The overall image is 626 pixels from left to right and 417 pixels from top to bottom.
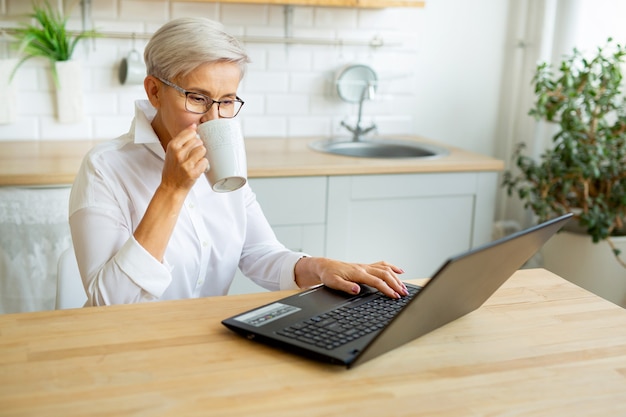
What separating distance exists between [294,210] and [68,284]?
1.13m

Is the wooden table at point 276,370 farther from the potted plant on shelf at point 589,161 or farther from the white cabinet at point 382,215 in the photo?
the potted plant on shelf at point 589,161

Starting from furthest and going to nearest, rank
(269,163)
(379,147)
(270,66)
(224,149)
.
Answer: (379,147)
(270,66)
(269,163)
(224,149)

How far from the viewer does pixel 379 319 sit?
1349 millimetres

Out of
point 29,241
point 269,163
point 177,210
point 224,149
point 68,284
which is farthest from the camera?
point 269,163

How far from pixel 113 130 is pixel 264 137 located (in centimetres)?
66

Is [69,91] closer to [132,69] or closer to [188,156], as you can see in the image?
[132,69]

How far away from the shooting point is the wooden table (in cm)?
105

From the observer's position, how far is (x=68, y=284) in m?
1.90

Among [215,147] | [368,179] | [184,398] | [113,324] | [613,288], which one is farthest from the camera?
[613,288]

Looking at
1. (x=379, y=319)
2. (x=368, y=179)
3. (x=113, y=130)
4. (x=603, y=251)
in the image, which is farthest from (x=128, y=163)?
(x=603, y=251)

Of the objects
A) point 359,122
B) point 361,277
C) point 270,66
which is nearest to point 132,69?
point 270,66

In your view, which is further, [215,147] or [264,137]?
[264,137]

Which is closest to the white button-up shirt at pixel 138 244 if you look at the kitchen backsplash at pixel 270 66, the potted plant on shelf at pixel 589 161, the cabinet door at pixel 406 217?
the cabinet door at pixel 406 217

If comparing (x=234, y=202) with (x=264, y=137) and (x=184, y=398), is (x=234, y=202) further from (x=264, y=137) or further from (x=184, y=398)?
(x=264, y=137)
